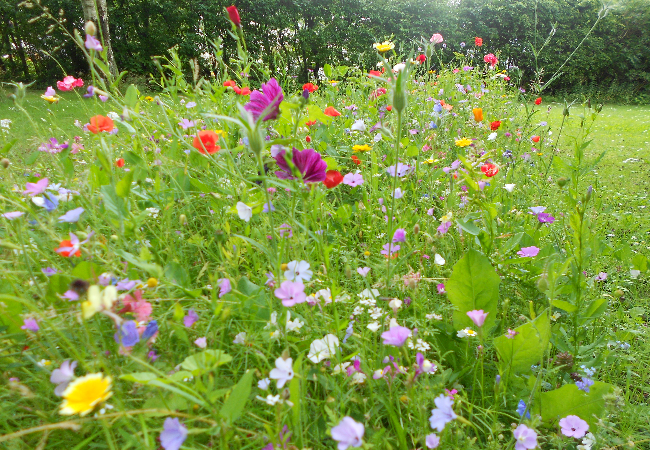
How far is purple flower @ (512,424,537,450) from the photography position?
0.67 meters

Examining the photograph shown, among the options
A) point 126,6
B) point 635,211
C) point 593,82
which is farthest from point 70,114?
point 593,82

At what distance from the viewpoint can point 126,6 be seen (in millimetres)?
9562

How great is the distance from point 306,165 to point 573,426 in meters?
0.82

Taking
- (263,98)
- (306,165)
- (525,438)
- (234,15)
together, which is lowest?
(525,438)

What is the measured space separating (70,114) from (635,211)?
7034 millimetres

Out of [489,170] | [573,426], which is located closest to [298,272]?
[573,426]

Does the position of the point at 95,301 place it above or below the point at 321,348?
above

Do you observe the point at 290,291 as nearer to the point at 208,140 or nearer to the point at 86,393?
the point at 86,393

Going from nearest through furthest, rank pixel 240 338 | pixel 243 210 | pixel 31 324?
pixel 31 324 → pixel 240 338 → pixel 243 210

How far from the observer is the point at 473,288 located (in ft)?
3.38

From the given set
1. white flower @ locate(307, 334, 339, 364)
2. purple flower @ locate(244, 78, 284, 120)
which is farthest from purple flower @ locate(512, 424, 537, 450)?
purple flower @ locate(244, 78, 284, 120)

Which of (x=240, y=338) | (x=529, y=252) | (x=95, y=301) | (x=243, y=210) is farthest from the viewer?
(x=529, y=252)

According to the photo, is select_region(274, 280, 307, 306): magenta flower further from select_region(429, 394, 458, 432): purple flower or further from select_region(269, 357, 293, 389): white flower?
select_region(429, 394, 458, 432): purple flower

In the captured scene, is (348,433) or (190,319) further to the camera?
(190,319)
